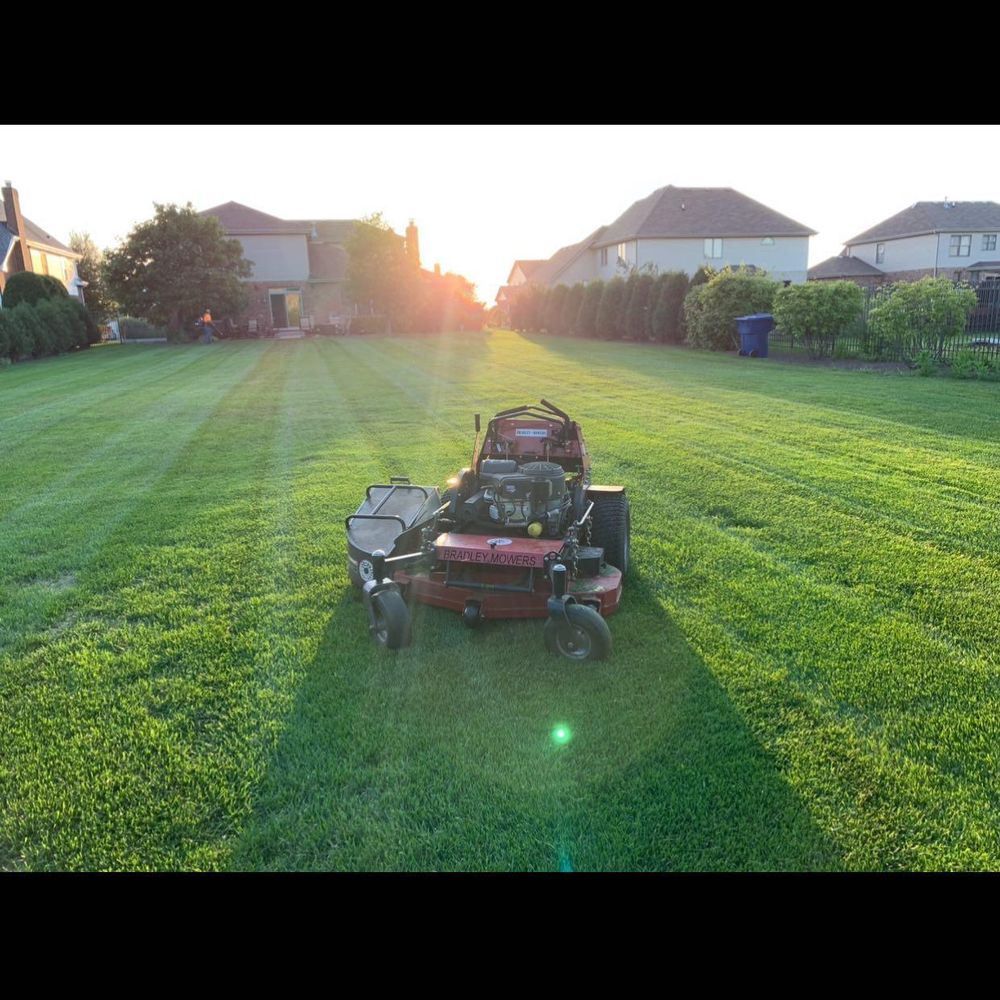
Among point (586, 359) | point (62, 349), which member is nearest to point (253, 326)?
point (62, 349)

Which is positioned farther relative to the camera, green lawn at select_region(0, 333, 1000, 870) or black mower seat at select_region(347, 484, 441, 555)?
black mower seat at select_region(347, 484, 441, 555)

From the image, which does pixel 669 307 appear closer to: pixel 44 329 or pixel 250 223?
pixel 44 329

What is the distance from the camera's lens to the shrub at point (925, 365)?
16.1 m

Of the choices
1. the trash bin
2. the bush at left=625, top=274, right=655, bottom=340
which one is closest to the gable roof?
the bush at left=625, top=274, right=655, bottom=340

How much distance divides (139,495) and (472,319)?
3558 cm

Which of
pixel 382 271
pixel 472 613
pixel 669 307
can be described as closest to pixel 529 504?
pixel 472 613

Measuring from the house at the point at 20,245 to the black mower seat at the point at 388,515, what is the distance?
35.0 m

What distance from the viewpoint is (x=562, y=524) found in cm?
524

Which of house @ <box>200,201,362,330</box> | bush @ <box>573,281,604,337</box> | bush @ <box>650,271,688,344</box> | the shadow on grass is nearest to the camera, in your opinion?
the shadow on grass

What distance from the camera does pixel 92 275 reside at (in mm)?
48625

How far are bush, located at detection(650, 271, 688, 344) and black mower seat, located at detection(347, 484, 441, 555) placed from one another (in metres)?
22.7

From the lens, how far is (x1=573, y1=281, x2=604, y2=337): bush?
3416 centimetres

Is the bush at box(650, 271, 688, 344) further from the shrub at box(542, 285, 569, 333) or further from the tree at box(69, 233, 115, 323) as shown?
the tree at box(69, 233, 115, 323)
